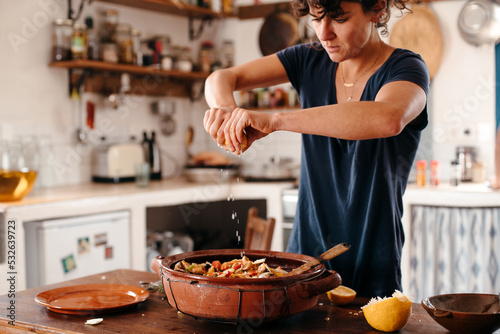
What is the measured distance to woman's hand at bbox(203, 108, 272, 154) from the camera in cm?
120

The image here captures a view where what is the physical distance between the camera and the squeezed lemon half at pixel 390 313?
3.60ft

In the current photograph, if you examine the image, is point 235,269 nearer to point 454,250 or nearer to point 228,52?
point 454,250

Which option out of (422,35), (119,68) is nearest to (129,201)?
(119,68)

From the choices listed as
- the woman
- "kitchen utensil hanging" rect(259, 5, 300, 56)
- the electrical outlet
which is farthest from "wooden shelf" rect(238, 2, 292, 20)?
the woman

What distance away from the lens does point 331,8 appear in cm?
127

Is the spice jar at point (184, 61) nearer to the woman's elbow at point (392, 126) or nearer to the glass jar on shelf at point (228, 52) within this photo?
the glass jar on shelf at point (228, 52)

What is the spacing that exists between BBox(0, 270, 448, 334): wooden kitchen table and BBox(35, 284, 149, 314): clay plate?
16mm

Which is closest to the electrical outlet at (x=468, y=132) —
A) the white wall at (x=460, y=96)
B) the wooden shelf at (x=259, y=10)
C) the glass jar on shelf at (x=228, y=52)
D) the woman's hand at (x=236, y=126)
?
the white wall at (x=460, y=96)

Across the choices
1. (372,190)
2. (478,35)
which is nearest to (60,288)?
(372,190)

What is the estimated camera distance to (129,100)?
3955 millimetres

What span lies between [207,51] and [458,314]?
141 inches

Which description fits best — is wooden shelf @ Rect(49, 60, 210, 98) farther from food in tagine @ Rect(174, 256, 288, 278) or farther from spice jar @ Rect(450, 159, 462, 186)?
food in tagine @ Rect(174, 256, 288, 278)

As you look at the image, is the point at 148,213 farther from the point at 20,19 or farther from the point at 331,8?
the point at 331,8
